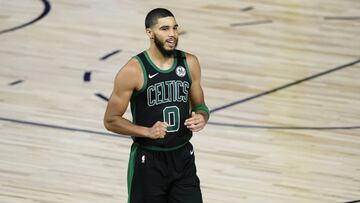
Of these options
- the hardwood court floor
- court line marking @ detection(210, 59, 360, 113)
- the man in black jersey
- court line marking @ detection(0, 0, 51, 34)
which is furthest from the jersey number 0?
court line marking @ detection(0, 0, 51, 34)

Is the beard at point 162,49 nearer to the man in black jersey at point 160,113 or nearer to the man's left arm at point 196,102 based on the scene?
the man in black jersey at point 160,113

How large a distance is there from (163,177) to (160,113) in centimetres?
41

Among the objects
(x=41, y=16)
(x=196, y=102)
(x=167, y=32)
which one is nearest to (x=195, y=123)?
(x=196, y=102)

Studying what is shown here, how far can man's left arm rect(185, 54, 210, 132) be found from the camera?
6.74 m

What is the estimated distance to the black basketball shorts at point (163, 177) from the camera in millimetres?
6965

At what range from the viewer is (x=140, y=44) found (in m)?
13.8

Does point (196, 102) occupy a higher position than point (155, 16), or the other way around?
point (155, 16)

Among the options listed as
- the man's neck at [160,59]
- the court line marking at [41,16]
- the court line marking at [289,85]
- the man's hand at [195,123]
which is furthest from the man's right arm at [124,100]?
the court line marking at [41,16]

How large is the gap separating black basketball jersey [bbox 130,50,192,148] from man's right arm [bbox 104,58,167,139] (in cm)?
5

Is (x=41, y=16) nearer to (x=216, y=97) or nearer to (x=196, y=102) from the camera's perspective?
(x=216, y=97)

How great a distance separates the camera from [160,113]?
6863mm

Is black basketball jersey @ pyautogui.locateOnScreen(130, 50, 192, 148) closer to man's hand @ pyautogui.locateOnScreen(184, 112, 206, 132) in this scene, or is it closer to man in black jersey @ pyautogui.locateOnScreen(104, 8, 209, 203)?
man in black jersey @ pyautogui.locateOnScreen(104, 8, 209, 203)

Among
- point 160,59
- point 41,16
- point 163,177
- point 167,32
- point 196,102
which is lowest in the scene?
point 41,16

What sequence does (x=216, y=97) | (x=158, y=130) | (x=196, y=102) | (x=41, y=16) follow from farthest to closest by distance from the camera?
1. (x=41, y=16)
2. (x=216, y=97)
3. (x=196, y=102)
4. (x=158, y=130)
